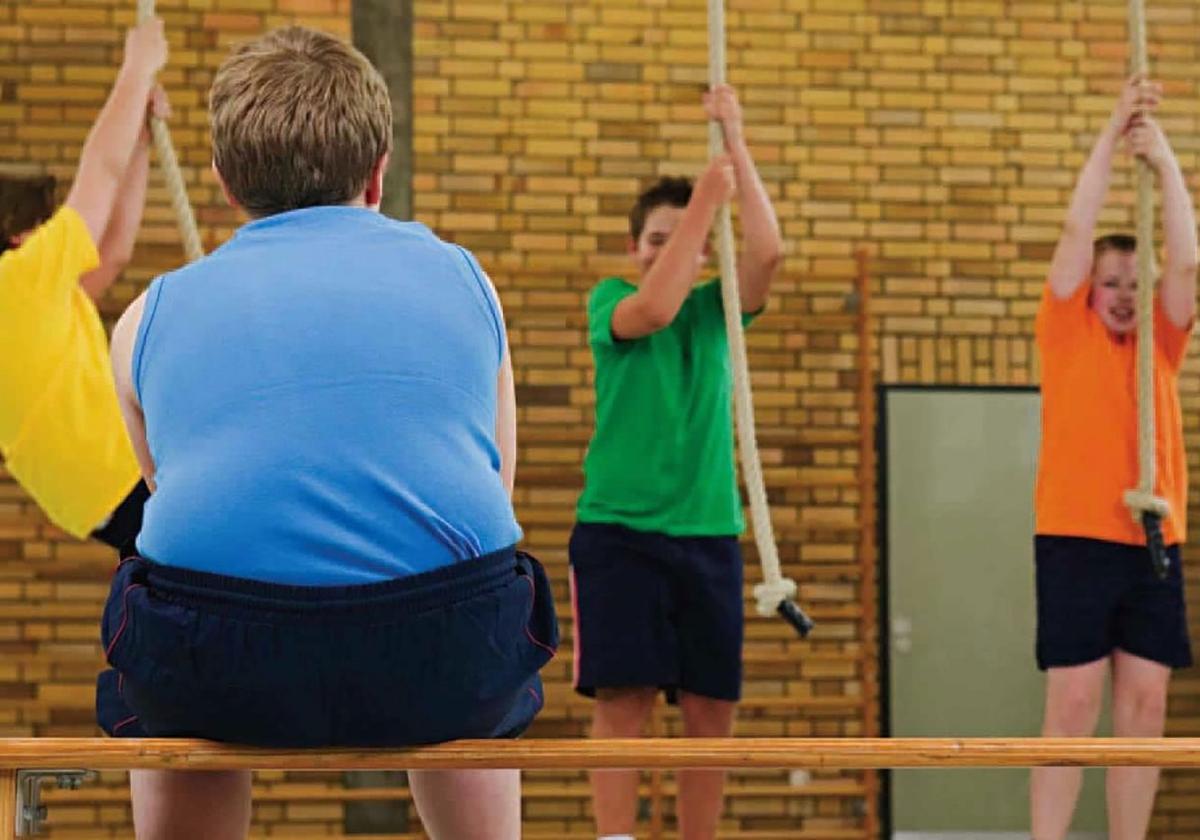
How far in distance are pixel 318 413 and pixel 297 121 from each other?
0.89ft

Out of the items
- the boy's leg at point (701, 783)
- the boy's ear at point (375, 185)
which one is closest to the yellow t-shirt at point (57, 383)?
the boy's ear at point (375, 185)

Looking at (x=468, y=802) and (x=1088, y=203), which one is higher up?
(x=1088, y=203)

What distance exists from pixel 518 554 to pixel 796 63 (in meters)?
4.34

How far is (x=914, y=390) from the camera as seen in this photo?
18.3 feet

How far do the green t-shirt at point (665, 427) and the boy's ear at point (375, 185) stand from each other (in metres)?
1.66

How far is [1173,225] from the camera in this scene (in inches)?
134

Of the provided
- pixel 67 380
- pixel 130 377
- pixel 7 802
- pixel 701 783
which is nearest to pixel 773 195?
pixel 701 783

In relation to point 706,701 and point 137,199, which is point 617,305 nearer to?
point 706,701

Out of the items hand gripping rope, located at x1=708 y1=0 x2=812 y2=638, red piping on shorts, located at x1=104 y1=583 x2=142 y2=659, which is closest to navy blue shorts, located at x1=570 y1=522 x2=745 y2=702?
hand gripping rope, located at x1=708 y1=0 x2=812 y2=638

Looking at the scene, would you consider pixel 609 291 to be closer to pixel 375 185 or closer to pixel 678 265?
pixel 678 265

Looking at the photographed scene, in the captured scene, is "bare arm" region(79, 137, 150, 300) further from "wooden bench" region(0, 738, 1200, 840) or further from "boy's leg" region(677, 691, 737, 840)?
"boy's leg" region(677, 691, 737, 840)

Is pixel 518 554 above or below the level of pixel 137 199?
below

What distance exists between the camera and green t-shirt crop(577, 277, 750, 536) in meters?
3.20

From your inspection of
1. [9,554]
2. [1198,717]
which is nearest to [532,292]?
[9,554]
